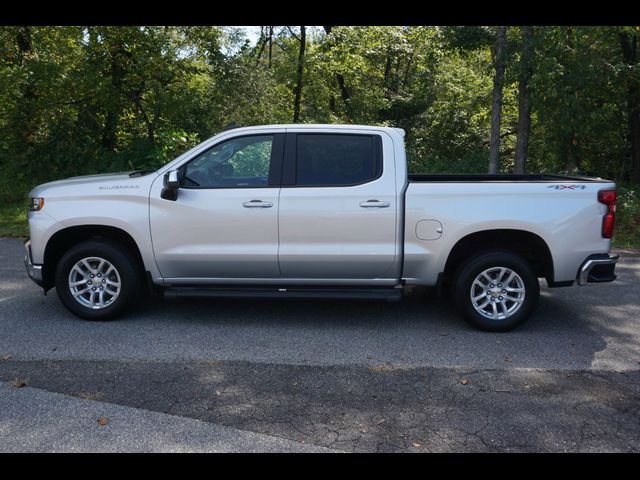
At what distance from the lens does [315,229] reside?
6094 millimetres

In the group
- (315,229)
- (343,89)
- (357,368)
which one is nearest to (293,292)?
(315,229)

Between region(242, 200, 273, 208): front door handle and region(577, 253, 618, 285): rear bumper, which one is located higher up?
region(242, 200, 273, 208): front door handle

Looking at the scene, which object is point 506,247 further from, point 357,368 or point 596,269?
point 357,368

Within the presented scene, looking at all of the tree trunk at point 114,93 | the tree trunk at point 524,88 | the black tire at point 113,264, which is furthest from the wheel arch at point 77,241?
the tree trunk at point 114,93

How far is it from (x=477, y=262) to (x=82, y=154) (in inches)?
529

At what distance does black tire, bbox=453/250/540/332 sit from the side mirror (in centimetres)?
285

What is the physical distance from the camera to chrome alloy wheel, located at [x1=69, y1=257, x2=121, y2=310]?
631 cm

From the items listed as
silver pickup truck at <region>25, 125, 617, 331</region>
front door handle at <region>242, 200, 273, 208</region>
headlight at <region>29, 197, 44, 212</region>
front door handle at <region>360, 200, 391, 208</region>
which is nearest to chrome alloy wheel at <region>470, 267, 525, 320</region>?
silver pickup truck at <region>25, 125, 617, 331</region>

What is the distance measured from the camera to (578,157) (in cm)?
1658

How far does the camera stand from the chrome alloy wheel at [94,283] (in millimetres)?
6309

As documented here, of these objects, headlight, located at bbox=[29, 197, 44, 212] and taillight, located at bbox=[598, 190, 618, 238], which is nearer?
taillight, located at bbox=[598, 190, 618, 238]

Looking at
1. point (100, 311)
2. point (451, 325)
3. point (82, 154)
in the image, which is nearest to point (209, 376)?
point (100, 311)

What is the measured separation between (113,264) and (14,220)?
8.40m

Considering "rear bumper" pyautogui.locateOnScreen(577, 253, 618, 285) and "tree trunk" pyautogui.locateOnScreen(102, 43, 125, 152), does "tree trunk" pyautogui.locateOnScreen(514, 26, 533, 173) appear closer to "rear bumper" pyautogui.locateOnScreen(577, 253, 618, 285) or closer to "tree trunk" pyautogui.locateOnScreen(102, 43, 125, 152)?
"rear bumper" pyautogui.locateOnScreen(577, 253, 618, 285)
